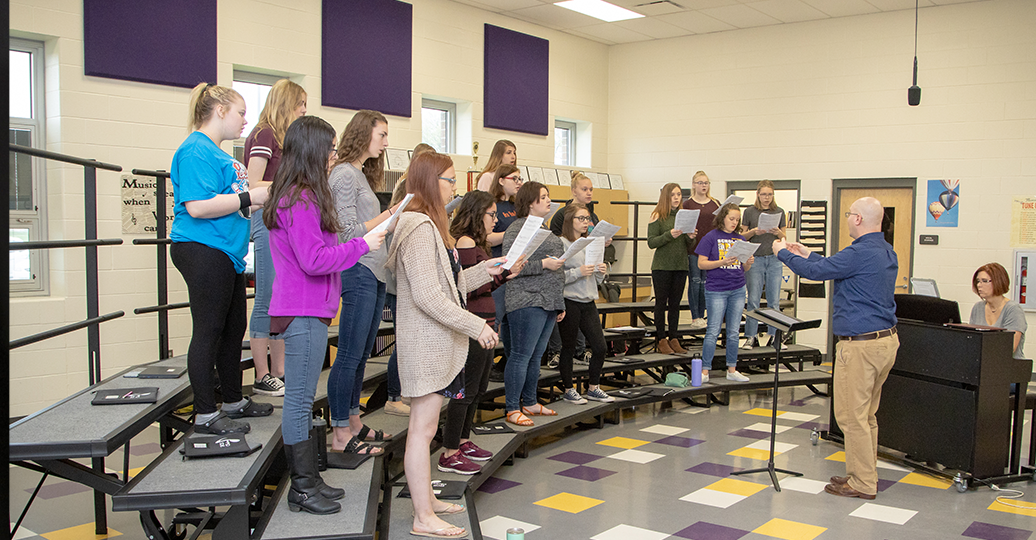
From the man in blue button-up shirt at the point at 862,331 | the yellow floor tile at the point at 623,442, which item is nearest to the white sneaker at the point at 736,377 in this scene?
the yellow floor tile at the point at 623,442

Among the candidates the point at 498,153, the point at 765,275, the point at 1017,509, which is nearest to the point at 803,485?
the point at 1017,509

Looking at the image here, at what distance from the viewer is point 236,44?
657 centimetres

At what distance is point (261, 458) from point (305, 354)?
1.47 ft

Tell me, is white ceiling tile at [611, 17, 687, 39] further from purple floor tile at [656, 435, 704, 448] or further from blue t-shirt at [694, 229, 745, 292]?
purple floor tile at [656, 435, 704, 448]

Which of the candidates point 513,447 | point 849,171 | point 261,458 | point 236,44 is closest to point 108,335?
point 236,44

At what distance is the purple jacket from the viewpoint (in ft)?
8.50

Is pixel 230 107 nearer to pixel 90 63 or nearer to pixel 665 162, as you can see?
pixel 90 63

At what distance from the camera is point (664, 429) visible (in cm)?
570

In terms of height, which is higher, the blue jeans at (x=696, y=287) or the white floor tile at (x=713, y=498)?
the blue jeans at (x=696, y=287)

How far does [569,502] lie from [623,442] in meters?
1.35

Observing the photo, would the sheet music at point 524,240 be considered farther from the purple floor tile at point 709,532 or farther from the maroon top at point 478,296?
the purple floor tile at point 709,532

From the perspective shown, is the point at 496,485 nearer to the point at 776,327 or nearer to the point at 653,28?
the point at 776,327

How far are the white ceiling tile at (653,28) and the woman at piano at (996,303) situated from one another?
203 inches

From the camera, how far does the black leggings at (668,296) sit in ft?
22.2
